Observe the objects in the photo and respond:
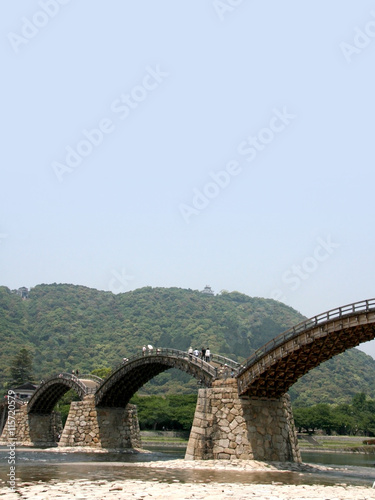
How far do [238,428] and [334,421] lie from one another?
68.9m

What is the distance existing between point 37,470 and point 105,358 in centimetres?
14603

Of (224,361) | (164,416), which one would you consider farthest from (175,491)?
(164,416)

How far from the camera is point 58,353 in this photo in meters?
182

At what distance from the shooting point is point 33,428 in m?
76.9

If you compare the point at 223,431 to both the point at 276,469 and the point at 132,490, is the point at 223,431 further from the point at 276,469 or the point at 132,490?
the point at 132,490

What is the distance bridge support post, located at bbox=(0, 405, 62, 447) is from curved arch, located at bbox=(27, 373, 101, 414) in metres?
1.06

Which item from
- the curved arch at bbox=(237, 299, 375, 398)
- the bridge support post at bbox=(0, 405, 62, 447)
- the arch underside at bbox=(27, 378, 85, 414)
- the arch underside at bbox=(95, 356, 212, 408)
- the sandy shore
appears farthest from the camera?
the bridge support post at bbox=(0, 405, 62, 447)

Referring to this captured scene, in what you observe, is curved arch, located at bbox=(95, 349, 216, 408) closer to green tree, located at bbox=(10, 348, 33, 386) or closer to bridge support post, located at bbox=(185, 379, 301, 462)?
bridge support post, located at bbox=(185, 379, 301, 462)

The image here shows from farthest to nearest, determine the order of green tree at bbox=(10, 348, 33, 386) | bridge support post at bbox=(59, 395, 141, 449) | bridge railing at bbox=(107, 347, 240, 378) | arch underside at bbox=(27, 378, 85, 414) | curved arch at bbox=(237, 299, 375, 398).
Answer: green tree at bbox=(10, 348, 33, 386)
arch underside at bbox=(27, 378, 85, 414)
bridge support post at bbox=(59, 395, 141, 449)
bridge railing at bbox=(107, 347, 240, 378)
curved arch at bbox=(237, 299, 375, 398)

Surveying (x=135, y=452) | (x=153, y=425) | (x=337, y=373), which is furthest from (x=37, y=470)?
(x=337, y=373)

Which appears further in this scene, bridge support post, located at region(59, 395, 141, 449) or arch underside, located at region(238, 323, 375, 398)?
bridge support post, located at region(59, 395, 141, 449)

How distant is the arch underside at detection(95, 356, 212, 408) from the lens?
51.5 m

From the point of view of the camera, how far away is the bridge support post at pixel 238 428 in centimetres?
3441

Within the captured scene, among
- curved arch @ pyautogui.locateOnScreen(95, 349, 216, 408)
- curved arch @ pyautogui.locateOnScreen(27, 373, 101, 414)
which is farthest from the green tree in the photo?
curved arch @ pyautogui.locateOnScreen(95, 349, 216, 408)
